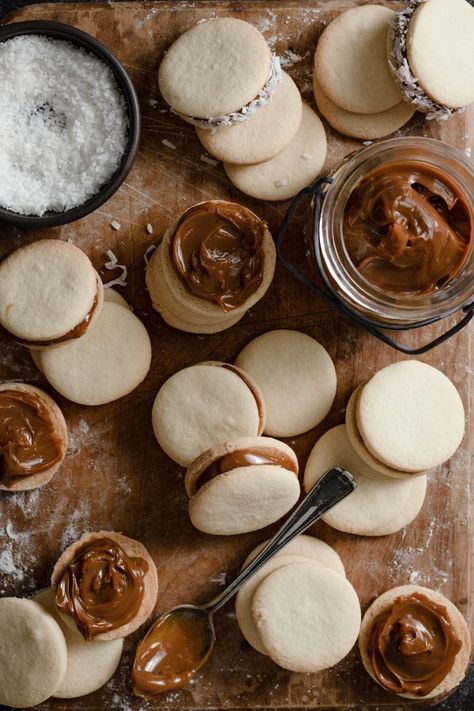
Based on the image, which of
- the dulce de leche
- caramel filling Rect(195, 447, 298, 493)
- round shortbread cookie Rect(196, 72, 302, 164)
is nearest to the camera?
the dulce de leche

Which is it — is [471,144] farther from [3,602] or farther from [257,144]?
[3,602]

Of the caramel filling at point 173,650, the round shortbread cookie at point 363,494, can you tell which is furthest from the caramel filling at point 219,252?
the caramel filling at point 173,650

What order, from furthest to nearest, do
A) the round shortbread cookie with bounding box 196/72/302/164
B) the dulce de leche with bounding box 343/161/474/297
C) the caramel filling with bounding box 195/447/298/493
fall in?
the round shortbread cookie with bounding box 196/72/302/164
the caramel filling with bounding box 195/447/298/493
the dulce de leche with bounding box 343/161/474/297

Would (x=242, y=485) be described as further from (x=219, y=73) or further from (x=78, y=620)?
(x=219, y=73)

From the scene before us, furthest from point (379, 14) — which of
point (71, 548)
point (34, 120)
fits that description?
point (71, 548)

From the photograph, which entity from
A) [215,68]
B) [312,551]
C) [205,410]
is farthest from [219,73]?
[312,551]

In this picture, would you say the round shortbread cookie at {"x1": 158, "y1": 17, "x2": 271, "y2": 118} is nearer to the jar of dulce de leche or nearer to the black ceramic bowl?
the black ceramic bowl

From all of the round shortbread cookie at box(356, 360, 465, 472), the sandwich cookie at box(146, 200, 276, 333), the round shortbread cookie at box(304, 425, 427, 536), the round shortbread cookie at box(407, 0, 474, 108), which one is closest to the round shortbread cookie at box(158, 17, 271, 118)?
the sandwich cookie at box(146, 200, 276, 333)
